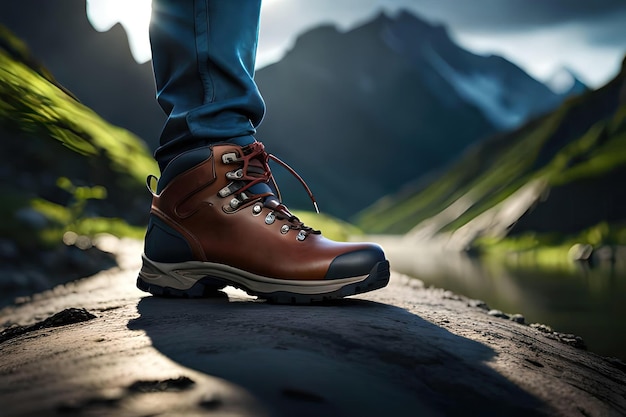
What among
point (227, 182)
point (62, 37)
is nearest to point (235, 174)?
point (227, 182)

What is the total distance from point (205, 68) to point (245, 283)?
35.8 inches

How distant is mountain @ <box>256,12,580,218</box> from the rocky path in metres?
145

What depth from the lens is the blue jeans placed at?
235cm

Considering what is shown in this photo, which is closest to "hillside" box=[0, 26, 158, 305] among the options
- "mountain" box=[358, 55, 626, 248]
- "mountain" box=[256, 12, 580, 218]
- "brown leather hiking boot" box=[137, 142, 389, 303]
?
"brown leather hiking boot" box=[137, 142, 389, 303]

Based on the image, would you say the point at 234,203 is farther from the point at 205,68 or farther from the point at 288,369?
the point at 288,369

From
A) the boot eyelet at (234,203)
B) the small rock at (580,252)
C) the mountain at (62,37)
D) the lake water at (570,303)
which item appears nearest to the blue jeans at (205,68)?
the boot eyelet at (234,203)

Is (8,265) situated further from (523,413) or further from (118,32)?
(523,413)

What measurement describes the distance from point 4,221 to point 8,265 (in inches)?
27.7

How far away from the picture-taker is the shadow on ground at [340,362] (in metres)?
1.34

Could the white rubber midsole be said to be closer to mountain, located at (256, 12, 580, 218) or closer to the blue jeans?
the blue jeans

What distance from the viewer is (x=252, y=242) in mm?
2371

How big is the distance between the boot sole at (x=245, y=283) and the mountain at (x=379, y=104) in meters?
144

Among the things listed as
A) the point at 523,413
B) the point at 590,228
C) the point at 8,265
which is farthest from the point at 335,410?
the point at 590,228

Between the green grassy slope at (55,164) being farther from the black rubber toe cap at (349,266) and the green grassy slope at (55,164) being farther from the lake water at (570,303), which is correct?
the lake water at (570,303)
